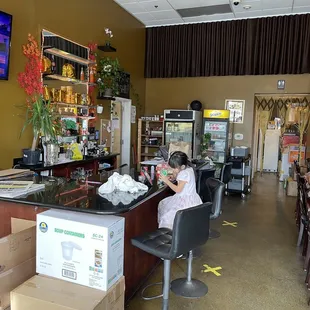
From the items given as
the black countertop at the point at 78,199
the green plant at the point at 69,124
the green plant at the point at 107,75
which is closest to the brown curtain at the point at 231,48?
the green plant at the point at 107,75

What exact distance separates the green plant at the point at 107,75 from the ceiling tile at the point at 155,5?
61.8 inches

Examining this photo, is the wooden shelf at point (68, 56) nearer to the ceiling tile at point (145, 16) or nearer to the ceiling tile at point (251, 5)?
the ceiling tile at point (145, 16)

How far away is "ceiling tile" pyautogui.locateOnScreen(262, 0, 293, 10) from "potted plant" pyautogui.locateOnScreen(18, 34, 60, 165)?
Answer: 4.55m

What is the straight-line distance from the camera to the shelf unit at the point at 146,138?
7574 mm

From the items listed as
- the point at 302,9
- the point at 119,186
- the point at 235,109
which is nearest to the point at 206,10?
the point at 302,9

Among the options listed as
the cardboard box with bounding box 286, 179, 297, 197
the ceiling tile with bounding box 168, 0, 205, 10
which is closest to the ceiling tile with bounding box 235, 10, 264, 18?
the ceiling tile with bounding box 168, 0, 205, 10

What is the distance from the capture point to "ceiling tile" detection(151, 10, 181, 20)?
6.81 m

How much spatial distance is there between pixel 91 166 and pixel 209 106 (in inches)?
149

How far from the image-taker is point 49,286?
72.3 inches

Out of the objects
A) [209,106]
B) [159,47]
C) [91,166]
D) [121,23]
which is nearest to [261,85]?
[209,106]

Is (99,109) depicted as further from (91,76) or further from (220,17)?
(220,17)

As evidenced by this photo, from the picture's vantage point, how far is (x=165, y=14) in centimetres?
693

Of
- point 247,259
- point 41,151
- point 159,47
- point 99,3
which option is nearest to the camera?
point 247,259

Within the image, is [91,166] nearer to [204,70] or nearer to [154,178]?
[154,178]
